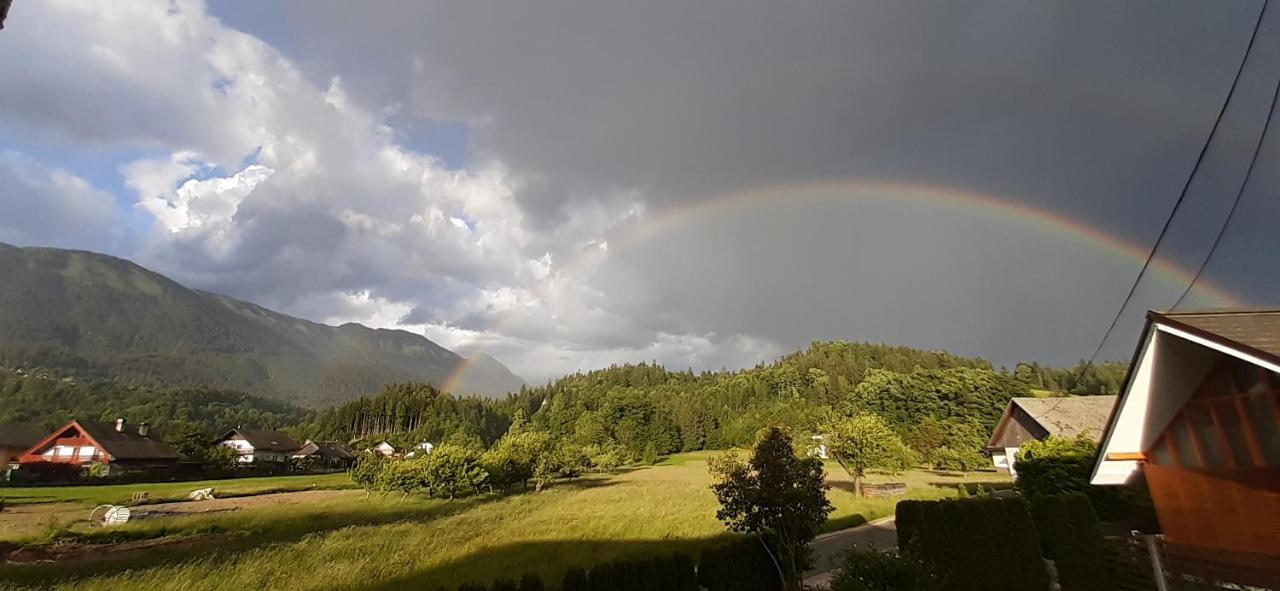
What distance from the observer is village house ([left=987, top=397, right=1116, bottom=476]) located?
121 ft

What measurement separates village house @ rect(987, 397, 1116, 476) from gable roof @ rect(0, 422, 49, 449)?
369 feet

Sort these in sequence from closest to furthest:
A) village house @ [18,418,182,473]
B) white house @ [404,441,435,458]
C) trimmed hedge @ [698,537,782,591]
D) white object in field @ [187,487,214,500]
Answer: trimmed hedge @ [698,537,782,591]
white object in field @ [187,487,214,500]
village house @ [18,418,182,473]
white house @ [404,441,435,458]

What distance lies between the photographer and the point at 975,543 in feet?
40.4

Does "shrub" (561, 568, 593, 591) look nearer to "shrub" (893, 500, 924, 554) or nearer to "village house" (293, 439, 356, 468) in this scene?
"shrub" (893, 500, 924, 554)

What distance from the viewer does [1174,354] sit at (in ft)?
40.5

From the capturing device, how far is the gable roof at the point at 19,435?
71250 mm

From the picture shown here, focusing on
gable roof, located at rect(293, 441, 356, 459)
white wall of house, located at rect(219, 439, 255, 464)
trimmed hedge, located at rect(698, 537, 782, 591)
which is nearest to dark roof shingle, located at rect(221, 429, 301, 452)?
white wall of house, located at rect(219, 439, 255, 464)

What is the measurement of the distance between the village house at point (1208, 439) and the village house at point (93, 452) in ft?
293

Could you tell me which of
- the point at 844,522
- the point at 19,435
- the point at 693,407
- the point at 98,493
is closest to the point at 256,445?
the point at 19,435

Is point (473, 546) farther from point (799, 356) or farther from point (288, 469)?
point (799, 356)

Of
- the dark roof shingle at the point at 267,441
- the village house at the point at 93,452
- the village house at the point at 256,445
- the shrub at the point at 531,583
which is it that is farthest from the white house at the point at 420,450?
the shrub at the point at 531,583

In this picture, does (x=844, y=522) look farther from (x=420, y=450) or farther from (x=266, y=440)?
(x=266, y=440)

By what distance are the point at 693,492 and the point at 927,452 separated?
37.0 metres

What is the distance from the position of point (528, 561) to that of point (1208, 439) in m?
18.1
